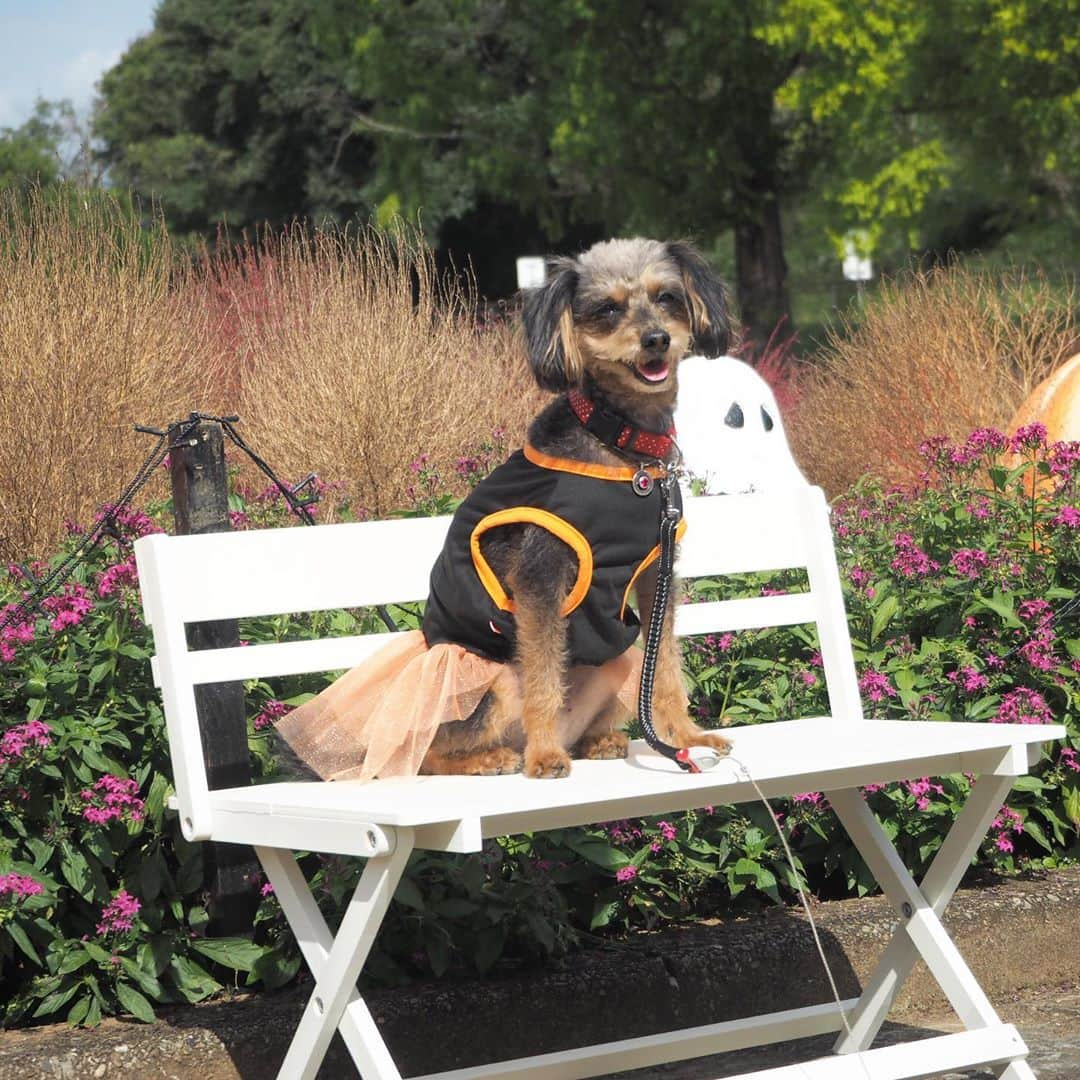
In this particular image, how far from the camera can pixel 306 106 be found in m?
30.6

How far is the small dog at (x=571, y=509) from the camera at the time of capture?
3.15 m

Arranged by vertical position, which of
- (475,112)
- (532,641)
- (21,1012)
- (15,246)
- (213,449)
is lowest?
Answer: (21,1012)

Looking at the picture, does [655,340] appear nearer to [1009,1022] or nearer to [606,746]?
[606,746]

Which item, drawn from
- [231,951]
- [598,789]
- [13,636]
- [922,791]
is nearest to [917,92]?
[922,791]

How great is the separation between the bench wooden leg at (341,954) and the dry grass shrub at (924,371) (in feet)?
16.5

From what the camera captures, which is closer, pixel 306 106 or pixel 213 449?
pixel 213 449

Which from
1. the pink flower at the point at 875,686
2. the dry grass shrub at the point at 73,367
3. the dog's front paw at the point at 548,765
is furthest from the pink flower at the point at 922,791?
the dry grass shrub at the point at 73,367

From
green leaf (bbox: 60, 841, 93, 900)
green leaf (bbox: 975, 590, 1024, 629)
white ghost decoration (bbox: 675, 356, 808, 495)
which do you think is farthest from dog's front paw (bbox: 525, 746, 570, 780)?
white ghost decoration (bbox: 675, 356, 808, 495)

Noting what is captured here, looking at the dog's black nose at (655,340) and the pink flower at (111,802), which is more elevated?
the dog's black nose at (655,340)

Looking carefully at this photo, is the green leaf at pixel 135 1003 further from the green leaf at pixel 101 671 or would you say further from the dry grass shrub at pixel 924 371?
the dry grass shrub at pixel 924 371

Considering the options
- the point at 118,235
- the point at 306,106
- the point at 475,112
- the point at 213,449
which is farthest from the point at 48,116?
the point at 213,449

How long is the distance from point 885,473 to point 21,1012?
5.15 metres

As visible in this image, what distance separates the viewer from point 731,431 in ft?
20.2

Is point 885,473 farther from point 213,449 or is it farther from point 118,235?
point 213,449
